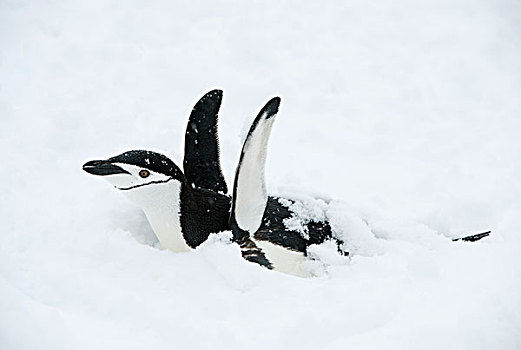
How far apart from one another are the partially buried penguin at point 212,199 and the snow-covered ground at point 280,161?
0.34 ft

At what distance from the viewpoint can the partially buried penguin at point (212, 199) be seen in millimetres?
1377

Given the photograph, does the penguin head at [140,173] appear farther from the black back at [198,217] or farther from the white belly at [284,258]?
the white belly at [284,258]

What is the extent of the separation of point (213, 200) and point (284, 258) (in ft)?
0.84

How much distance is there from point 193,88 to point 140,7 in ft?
2.49

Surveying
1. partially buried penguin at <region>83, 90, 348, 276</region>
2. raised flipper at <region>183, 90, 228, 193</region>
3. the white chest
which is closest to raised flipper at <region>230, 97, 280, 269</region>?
partially buried penguin at <region>83, 90, 348, 276</region>

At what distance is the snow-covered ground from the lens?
1.13m

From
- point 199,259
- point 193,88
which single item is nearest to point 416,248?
point 199,259

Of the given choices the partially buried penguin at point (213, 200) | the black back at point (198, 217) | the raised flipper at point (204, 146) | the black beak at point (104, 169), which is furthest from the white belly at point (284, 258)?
the black beak at point (104, 169)

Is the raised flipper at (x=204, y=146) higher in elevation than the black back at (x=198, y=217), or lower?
higher

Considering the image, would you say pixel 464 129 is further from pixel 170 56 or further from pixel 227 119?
pixel 170 56

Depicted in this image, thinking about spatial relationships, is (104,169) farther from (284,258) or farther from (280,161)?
(280,161)

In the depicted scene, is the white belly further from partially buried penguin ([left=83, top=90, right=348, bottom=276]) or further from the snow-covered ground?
the snow-covered ground

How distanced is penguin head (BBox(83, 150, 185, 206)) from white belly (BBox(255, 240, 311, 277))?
0.30 meters

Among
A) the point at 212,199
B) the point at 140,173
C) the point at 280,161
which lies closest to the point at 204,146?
the point at 212,199
